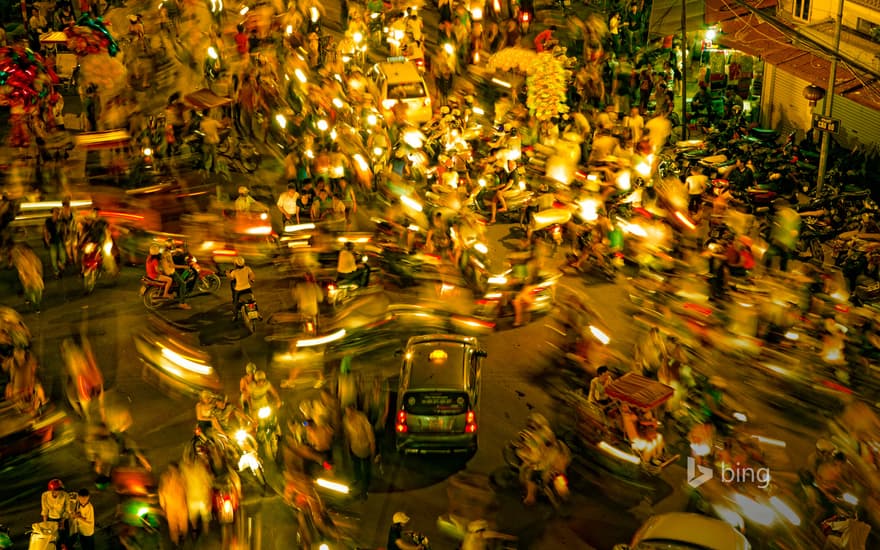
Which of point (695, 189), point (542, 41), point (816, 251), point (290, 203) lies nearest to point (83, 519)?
point (290, 203)

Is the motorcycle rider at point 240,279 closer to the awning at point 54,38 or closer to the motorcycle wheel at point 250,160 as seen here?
the motorcycle wheel at point 250,160

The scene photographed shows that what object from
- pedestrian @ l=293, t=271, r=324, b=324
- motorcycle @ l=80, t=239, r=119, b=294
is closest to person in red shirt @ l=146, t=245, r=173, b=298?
motorcycle @ l=80, t=239, r=119, b=294

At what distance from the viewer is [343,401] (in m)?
13.9

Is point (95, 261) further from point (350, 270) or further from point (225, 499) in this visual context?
point (225, 499)

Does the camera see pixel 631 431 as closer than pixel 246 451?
No

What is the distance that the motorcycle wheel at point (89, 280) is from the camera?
699 inches

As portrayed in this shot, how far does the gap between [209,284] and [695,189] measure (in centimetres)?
928

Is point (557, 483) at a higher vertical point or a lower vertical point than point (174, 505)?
lower

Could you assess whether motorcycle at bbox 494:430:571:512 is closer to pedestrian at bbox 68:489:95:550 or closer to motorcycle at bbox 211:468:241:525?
motorcycle at bbox 211:468:241:525

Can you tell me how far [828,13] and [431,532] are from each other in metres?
18.0

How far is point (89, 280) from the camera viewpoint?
17.8 meters

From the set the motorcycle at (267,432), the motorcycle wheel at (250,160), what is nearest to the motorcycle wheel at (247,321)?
the motorcycle at (267,432)

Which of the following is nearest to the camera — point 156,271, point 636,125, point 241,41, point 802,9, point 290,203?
point 156,271

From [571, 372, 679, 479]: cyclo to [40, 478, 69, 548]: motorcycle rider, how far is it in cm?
656
